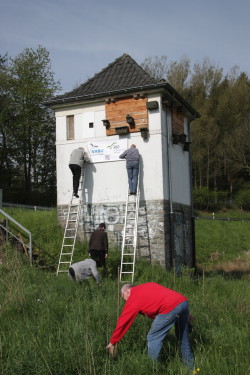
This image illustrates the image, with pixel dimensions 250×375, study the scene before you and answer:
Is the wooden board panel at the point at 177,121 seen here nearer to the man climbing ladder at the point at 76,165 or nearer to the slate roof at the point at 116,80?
the slate roof at the point at 116,80

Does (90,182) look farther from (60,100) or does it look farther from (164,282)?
(164,282)

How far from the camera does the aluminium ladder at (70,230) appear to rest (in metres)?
14.7

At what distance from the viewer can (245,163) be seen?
41031 mm

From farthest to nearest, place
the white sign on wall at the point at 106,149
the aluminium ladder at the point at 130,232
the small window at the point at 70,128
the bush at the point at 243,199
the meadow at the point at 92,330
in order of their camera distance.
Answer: the bush at the point at 243,199 < the small window at the point at 70,128 < the white sign on wall at the point at 106,149 < the aluminium ladder at the point at 130,232 < the meadow at the point at 92,330

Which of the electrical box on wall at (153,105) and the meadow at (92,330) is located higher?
the electrical box on wall at (153,105)

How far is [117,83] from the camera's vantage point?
672 inches

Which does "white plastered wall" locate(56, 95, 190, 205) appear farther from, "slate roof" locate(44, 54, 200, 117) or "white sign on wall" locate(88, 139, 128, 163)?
"slate roof" locate(44, 54, 200, 117)

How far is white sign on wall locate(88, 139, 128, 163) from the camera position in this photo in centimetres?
1634

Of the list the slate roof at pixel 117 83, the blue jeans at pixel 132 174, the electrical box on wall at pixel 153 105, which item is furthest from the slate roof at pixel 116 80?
the blue jeans at pixel 132 174

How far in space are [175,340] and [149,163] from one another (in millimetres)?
9188

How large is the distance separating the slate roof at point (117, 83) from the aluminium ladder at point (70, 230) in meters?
2.81

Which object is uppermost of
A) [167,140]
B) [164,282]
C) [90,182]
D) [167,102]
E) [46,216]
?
[167,102]

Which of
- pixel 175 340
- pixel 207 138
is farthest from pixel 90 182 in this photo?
pixel 207 138

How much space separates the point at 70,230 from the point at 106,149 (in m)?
3.16
